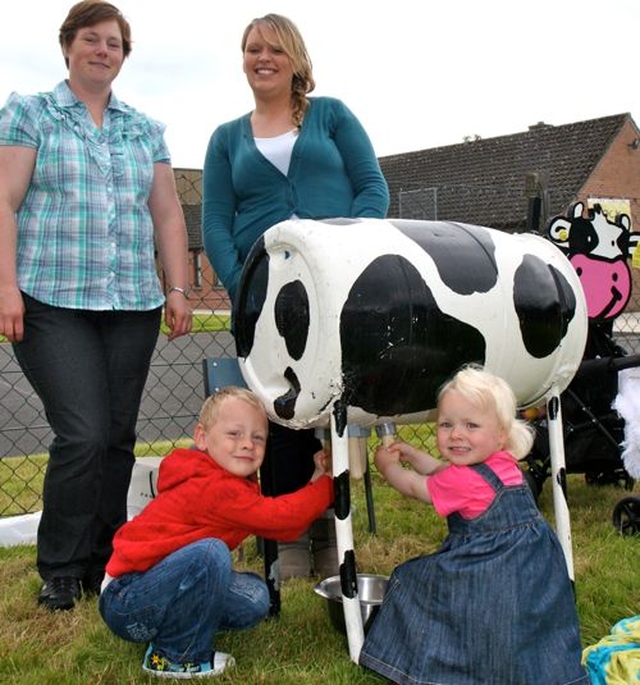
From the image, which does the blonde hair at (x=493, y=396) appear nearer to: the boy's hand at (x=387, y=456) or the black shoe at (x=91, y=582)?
the boy's hand at (x=387, y=456)

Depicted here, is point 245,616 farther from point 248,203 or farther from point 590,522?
point 590,522

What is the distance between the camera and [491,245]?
7.76 feet

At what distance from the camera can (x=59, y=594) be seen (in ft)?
9.22

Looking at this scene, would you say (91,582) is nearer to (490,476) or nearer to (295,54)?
(490,476)

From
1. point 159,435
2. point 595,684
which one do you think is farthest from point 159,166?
A: point 159,435

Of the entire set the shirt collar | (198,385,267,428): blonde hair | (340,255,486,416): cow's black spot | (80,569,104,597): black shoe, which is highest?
the shirt collar

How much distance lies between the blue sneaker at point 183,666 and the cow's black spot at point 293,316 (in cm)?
85

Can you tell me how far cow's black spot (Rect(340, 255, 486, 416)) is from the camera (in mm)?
2084

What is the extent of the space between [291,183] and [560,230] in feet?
5.01

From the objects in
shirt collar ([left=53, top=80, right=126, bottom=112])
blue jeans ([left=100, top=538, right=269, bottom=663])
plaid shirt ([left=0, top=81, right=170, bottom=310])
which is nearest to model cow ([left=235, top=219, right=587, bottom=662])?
blue jeans ([left=100, top=538, right=269, bottom=663])

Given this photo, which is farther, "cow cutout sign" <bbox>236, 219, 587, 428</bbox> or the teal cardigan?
the teal cardigan

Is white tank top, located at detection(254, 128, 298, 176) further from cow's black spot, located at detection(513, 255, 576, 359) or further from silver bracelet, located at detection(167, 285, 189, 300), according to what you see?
cow's black spot, located at detection(513, 255, 576, 359)

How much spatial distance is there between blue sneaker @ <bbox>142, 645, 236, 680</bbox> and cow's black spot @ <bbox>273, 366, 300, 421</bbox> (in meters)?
0.68

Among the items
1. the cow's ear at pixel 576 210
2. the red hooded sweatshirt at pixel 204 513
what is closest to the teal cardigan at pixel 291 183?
the red hooded sweatshirt at pixel 204 513
